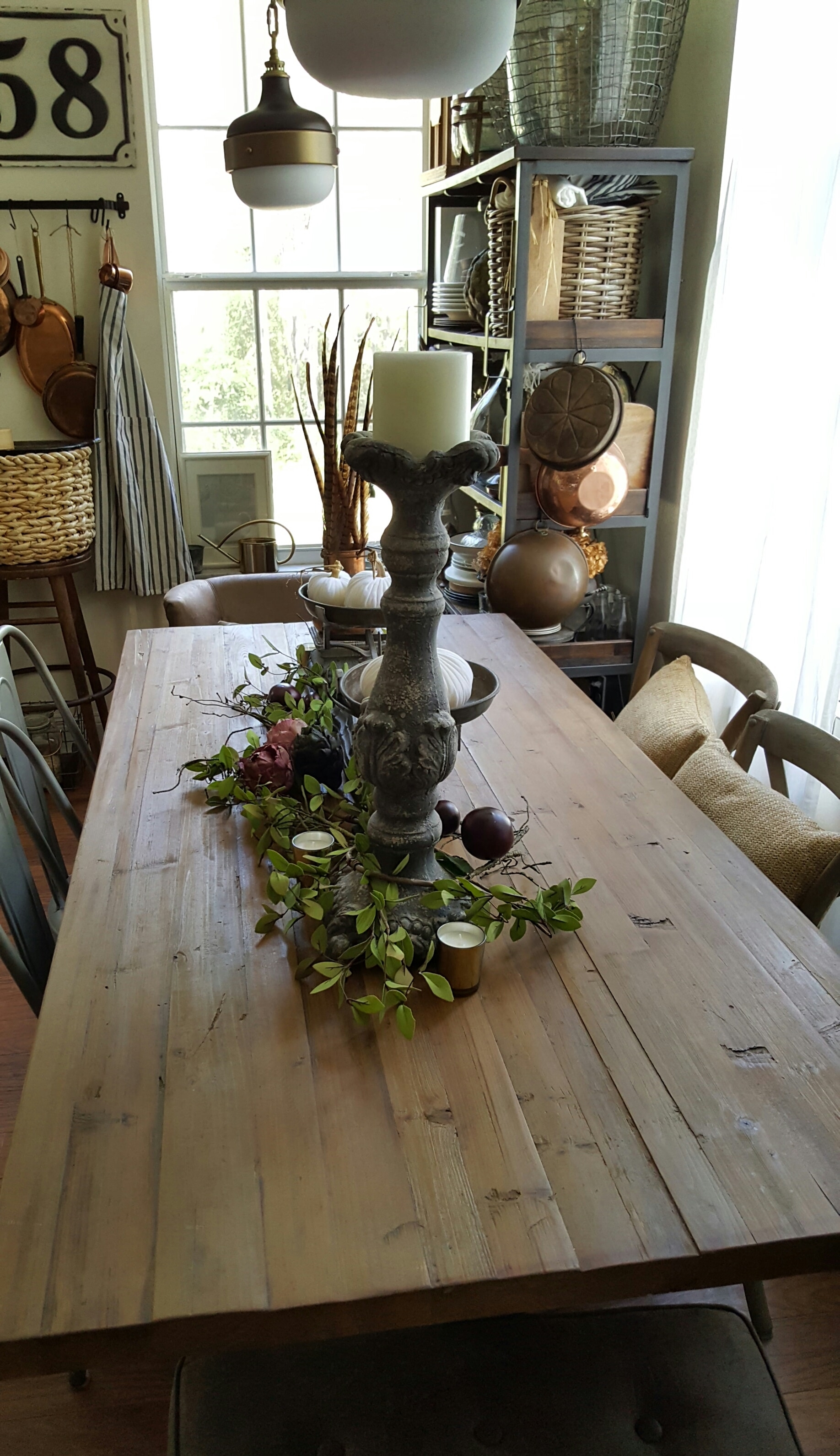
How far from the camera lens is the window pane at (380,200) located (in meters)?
3.53

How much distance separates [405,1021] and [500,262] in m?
2.25

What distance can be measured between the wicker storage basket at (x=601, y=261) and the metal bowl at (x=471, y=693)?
1.40 metres

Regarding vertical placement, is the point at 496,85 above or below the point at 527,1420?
above

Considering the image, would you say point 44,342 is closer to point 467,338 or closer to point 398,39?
point 467,338

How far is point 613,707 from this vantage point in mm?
3016

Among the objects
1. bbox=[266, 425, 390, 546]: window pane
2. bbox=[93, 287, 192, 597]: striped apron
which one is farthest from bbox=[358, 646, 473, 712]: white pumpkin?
bbox=[266, 425, 390, 546]: window pane

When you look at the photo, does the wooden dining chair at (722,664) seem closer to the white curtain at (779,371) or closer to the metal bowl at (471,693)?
the white curtain at (779,371)

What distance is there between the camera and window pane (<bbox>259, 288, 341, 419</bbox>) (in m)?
3.59

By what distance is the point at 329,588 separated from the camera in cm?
186

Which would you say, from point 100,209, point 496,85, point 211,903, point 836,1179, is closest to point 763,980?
point 836,1179

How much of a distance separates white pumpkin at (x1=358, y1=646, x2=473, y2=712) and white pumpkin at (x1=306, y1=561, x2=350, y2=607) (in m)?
0.38

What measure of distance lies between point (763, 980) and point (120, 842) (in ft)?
2.86

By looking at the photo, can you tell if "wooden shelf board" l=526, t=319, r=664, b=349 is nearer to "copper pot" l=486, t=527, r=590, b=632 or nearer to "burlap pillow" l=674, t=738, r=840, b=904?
"copper pot" l=486, t=527, r=590, b=632

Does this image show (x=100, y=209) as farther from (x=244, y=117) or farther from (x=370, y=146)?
(x=244, y=117)
